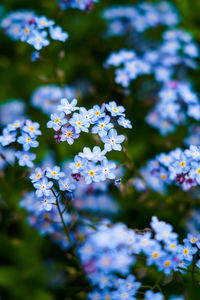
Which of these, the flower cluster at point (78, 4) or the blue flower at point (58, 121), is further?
the flower cluster at point (78, 4)

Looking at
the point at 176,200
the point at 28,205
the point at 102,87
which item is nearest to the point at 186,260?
the point at 176,200

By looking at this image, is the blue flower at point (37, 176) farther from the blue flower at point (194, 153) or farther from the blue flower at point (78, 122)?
the blue flower at point (194, 153)

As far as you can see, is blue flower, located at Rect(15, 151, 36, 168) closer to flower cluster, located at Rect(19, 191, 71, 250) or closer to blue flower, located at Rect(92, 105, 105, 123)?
flower cluster, located at Rect(19, 191, 71, 250)

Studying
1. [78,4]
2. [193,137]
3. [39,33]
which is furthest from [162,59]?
[39,33]

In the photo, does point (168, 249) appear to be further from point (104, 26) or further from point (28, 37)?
point (104, 26)

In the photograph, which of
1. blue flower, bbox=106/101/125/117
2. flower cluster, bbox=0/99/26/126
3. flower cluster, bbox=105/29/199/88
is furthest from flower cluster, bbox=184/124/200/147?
flower cluster, bbox=0/99/26/126

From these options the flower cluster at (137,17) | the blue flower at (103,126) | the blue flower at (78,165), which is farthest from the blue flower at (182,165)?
the flower cluster at (137,17)

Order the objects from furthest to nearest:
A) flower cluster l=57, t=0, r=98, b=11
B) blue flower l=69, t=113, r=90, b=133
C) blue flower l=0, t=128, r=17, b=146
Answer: flower cluster l=57, t=0, r=98, b=11
blue flower l=0, t=128, r=17, b=146
blue flower l=69, t=113, r=90, b=133
